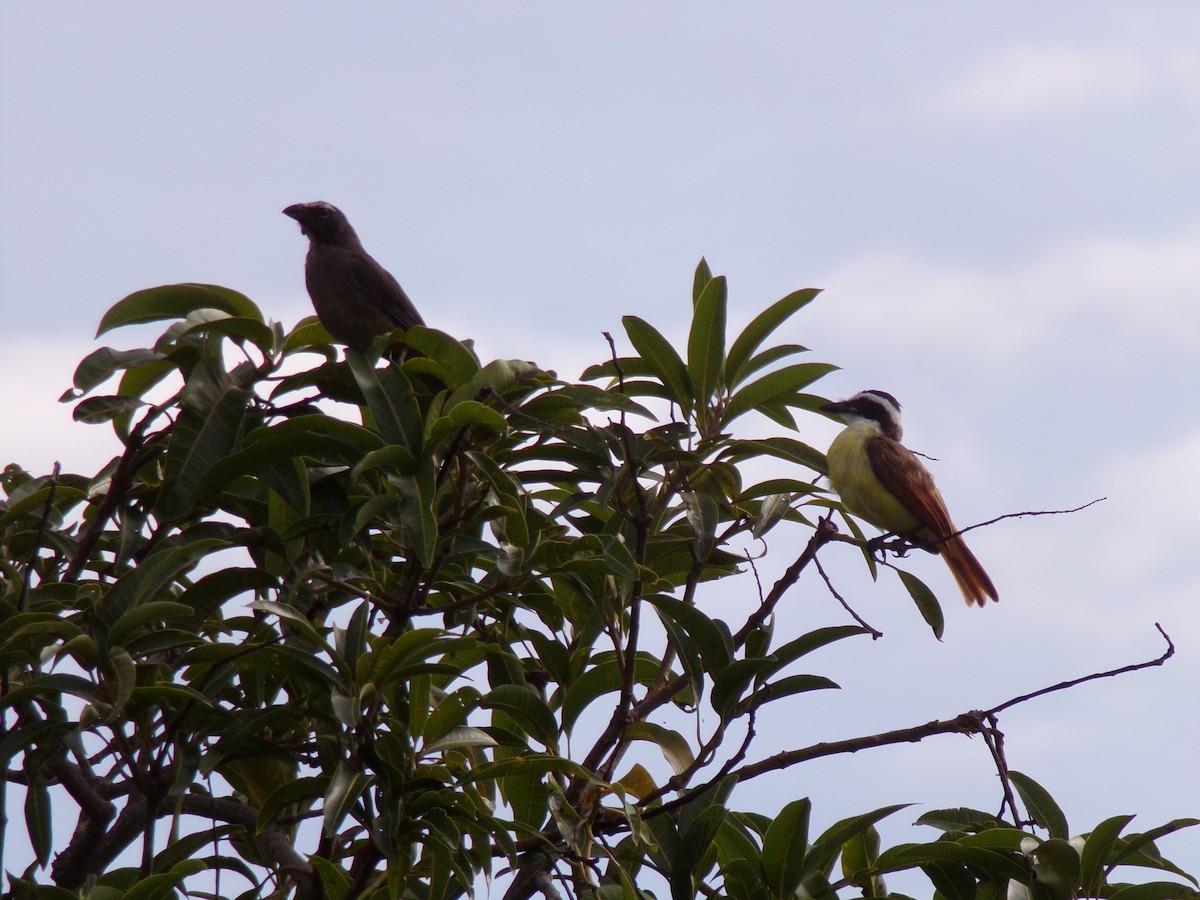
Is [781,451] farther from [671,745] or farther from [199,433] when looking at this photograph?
[199,433]

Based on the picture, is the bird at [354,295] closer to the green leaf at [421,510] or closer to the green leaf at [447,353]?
the green leaf at [447,353]

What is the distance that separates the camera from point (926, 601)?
3873mm

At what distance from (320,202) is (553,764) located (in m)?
3.58

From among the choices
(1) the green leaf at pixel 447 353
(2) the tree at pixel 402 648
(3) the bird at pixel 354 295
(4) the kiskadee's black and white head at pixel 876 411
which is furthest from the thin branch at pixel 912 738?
(4) the kiskadee's black and white head at pixel 876 411

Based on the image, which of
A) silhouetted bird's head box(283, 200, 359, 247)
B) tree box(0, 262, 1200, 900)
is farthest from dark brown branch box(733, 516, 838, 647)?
silhouetted bird's head box(283, 200, 359, 247)

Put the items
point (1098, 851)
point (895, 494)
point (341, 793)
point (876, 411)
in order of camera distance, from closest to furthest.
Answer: point (341, 793), point (1098, 851), point (895, 494), point (876, 411)

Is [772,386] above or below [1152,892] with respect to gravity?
above

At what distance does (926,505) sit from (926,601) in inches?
86.1

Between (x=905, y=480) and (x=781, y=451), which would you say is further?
(x=905, y=480)

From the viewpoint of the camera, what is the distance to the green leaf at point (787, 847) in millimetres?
3102

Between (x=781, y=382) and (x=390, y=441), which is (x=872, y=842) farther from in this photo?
(x=390, y=441)

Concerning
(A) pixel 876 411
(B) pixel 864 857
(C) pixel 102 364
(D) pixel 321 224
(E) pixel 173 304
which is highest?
(A) pixel 876 411

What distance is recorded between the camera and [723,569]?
12.7 ft

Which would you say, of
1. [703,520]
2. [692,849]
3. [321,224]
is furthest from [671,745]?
[321,224]
